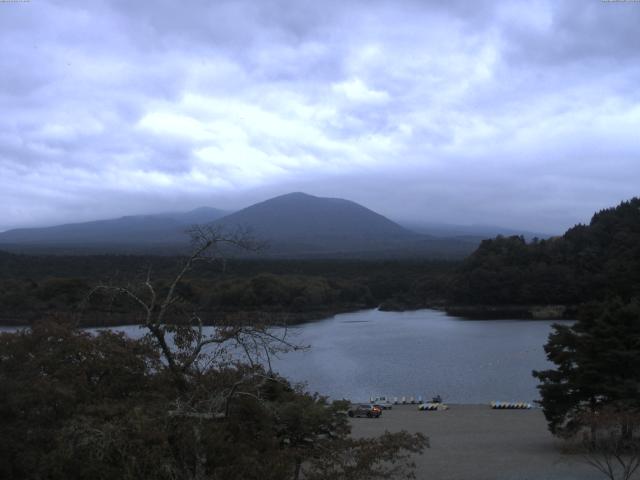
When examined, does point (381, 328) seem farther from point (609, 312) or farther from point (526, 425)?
point (609, 312)

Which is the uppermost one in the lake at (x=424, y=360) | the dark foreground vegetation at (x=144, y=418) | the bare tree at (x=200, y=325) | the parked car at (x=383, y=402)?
the bare tree at (x=200, y=325)

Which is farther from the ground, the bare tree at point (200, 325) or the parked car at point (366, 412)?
the bare tree at point (200, 325)

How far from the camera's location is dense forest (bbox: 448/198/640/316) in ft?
141

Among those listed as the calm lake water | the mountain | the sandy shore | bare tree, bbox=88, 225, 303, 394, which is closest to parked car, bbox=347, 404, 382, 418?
the sandy shore

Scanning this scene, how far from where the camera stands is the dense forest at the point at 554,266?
43000 mm

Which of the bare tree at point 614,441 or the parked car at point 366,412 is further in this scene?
the parked car at point 366,412

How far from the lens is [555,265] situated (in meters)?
45.2

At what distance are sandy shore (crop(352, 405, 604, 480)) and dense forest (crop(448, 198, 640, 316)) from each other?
27915 mm

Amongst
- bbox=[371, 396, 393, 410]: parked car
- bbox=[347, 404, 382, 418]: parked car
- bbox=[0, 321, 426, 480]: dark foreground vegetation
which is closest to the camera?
bbox=[0, 321, 426, 480]: dark foreground vegetation

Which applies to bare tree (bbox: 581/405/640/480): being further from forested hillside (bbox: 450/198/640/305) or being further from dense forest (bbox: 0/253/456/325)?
forested hillside (bbox: 450/198/640/305)

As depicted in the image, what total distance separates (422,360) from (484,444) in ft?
41.6

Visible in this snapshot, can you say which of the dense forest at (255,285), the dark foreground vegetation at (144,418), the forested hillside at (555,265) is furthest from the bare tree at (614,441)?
the forested hillside at (555,265)

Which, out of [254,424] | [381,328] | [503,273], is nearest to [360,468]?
[254,424]

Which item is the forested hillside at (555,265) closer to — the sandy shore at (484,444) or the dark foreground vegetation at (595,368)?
the sandy shore at (484,444)
